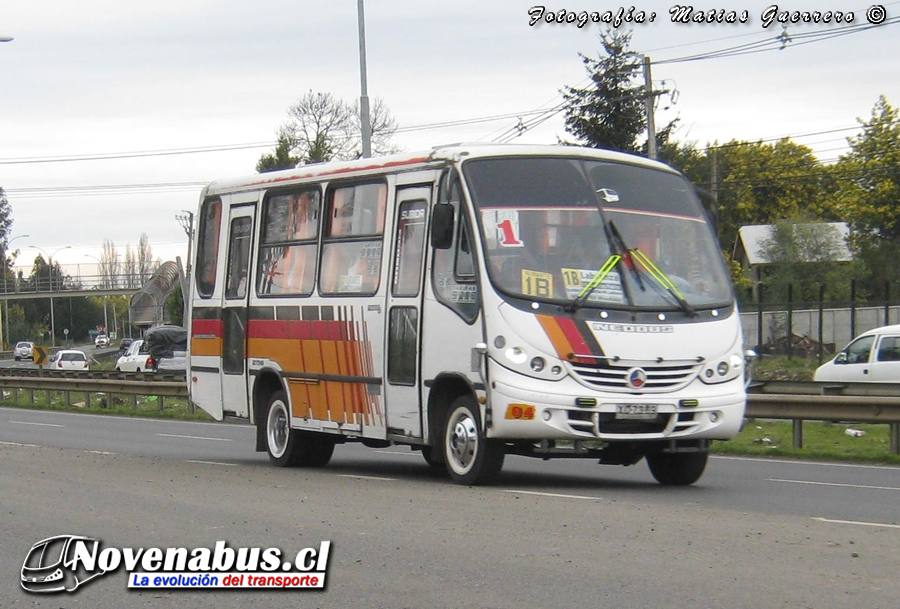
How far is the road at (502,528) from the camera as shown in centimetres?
712

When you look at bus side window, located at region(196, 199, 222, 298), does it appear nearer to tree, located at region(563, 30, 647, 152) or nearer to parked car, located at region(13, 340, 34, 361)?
tree, located at region(563, 30, 647, 152)

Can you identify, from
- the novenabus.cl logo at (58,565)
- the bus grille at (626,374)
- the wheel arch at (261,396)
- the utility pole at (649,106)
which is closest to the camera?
the novenabus.cl logo at (58,565)

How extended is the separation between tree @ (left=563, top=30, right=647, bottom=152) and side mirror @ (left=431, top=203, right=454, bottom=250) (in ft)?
103

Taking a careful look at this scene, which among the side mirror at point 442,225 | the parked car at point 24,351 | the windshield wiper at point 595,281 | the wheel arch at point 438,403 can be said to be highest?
the side mirror at point 442,225

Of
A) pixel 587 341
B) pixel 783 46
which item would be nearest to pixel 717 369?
pixel 587 341

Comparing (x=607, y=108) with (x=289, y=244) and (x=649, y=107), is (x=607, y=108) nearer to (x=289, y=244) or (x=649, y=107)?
(x=649, y=107)

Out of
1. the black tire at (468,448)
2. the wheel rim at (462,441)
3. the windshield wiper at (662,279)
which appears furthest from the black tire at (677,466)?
the wheel rim at (462,441)

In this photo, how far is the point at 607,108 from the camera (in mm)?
44750

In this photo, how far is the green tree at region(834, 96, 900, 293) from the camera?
6525 centimetres

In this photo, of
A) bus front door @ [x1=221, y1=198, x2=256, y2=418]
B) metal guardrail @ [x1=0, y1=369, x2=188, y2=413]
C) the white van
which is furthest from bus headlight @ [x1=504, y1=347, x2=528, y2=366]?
metal guardrail @ [x1=0, y1=369, x2=188, y2=413]

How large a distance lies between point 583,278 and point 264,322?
516cm

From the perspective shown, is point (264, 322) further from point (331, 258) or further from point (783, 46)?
point (783, 46)

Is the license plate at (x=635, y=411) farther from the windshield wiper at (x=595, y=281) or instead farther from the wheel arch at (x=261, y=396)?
the wheel arch at (x=261, y=396)

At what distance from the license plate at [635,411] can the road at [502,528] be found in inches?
25.8
